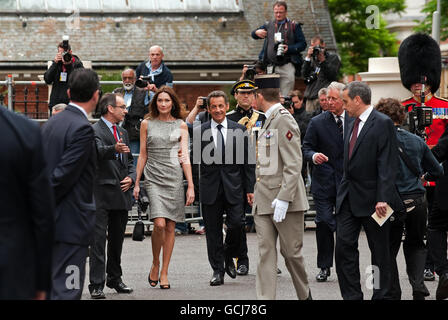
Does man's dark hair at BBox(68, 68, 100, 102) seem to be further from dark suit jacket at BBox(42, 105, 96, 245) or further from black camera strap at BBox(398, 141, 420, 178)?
black camera strap at BBox(398, 141, 420, 178)

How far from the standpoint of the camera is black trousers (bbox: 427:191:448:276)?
10.3 metres

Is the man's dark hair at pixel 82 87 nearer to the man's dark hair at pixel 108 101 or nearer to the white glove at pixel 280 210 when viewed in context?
the white glove at pixel 280 210

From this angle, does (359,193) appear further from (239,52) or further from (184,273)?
(239,52)

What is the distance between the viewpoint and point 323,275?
1131cm

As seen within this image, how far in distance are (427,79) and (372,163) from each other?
4.11m

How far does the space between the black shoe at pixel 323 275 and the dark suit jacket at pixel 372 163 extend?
2.48 meters

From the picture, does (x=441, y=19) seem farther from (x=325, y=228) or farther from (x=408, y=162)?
(x=408, y=162)

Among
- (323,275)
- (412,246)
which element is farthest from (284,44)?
(412,246)

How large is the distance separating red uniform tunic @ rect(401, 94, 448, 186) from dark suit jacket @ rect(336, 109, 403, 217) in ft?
9.32

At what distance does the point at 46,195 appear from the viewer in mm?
5012

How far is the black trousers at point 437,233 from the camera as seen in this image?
10328mm

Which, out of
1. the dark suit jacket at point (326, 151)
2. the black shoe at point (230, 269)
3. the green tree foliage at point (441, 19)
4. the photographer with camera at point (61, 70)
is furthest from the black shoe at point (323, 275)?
the green tree foliage at point (441, 19)

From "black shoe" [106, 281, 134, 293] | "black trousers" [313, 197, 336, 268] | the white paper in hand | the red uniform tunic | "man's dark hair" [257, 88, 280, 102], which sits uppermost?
"man's dark hair" [257, 88, 280, 102]

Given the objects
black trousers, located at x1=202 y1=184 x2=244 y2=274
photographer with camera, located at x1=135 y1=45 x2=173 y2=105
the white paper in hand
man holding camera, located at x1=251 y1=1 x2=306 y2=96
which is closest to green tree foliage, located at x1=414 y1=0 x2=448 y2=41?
man holding camera, located at x1=251 y1=1 x2=306 y2=96
